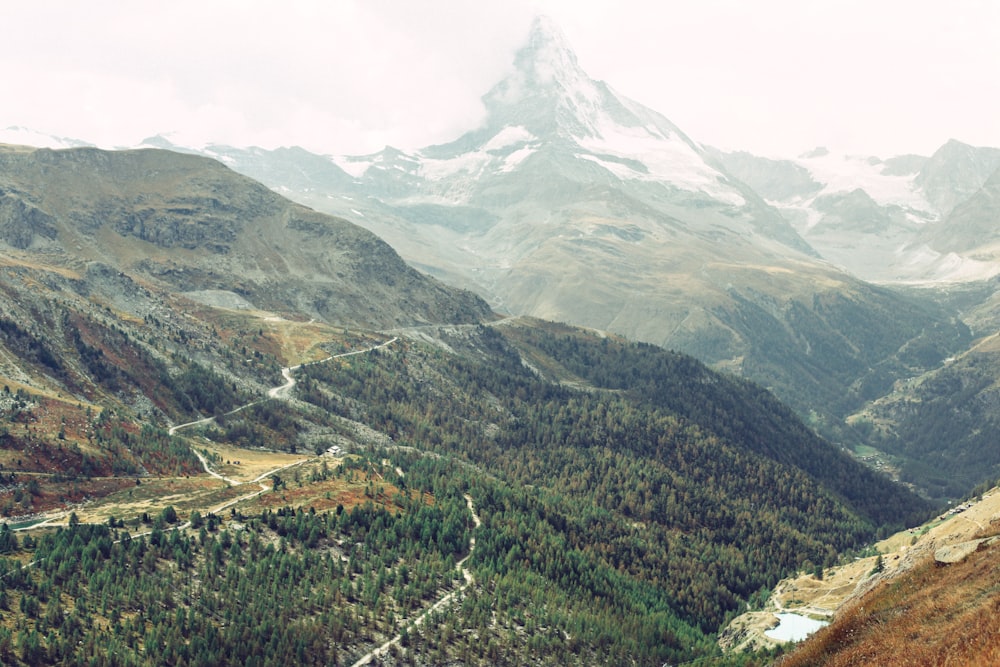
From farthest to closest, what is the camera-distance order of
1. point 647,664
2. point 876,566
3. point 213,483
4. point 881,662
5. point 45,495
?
point 876,566 < point 213,483 < point 647,664 < point 45,495 < point 881,662

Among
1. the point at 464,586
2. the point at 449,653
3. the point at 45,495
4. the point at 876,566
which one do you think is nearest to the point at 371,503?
the point at 464,586

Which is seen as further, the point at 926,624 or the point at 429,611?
the point at 429,611

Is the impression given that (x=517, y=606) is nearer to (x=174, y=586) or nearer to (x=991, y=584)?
(x=174, y=586)

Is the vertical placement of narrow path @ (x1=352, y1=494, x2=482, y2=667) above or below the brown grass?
below

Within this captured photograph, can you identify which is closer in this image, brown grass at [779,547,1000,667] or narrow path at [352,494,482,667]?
brown grass at [779,547,1000,667]

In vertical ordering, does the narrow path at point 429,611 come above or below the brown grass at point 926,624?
below

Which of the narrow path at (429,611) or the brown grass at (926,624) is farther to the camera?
the narrow path at (429,611)

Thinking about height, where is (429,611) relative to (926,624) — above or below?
below

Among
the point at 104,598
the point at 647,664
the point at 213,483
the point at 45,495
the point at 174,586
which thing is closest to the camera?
the point at 104,598
